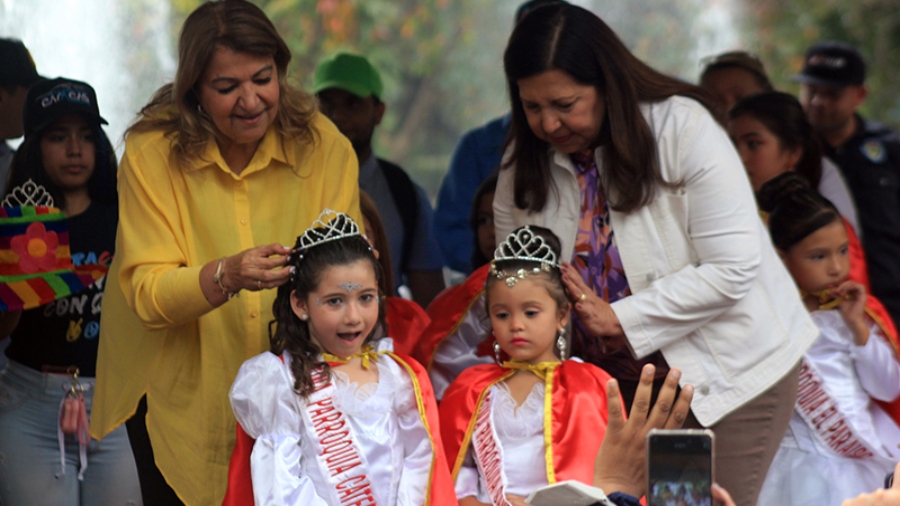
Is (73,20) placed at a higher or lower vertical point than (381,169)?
higher

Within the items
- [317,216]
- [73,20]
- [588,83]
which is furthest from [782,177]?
[73,20]

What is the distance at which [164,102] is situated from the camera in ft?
8.35

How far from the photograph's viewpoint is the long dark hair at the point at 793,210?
3.39 m

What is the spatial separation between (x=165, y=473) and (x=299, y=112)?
968 millimetres

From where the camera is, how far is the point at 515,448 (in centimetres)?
258

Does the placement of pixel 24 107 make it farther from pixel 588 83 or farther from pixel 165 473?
pixel 588 83

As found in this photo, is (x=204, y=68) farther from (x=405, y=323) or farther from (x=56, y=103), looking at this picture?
(x=405, y=323)

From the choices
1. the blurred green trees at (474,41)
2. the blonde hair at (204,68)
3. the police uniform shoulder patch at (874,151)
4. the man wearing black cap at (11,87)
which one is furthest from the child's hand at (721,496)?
the blurred green trees at (474,41)

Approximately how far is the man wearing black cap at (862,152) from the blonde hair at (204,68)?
275cm

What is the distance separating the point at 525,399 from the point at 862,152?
2.50 m

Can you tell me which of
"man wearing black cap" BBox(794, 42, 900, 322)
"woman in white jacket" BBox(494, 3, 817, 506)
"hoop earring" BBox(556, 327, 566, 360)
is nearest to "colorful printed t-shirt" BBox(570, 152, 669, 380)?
"woman in white jacket" BBox(494, 3, 817, 506)

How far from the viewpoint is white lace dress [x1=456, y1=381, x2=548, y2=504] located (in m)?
2.54

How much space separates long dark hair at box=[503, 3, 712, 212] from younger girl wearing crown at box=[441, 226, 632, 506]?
0.28 meters

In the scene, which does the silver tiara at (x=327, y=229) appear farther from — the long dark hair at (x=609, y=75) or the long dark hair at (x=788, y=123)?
the long dark hair at (x=788, y=123)
